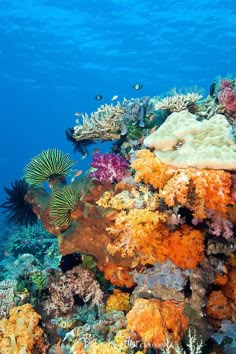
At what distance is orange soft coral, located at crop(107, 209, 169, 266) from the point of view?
4957mm

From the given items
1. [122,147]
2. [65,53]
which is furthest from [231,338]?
[65,53]

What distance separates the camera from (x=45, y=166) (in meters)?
6.96

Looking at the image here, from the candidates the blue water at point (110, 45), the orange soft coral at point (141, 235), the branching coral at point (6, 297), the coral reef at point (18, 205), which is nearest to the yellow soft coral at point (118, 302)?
the orange soft coral at point (141, 235)

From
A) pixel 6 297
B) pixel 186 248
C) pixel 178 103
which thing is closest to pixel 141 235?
pixel 186 248

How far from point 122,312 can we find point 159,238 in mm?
1666

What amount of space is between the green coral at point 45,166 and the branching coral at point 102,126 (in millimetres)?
854

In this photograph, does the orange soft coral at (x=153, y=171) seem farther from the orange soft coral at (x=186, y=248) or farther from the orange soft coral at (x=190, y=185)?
the orange soft coral at (x=186, y=248)

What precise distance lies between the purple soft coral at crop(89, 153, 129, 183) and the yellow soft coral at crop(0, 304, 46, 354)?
2780 mm

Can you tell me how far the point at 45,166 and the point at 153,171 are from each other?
2798 millimetres

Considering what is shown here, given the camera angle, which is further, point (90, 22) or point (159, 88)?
point (159, 88)

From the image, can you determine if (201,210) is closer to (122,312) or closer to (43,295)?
(122,312)

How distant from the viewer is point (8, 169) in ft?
428

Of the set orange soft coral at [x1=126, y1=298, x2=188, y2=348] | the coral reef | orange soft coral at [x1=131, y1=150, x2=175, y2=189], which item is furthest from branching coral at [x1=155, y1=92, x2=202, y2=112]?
orange soft coral at [x1=126, y1=298, x2=188, y2=348]

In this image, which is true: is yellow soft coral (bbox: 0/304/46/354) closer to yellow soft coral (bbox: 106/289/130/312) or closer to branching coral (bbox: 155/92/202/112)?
yellow soft coral (bbox: 106/289/130/312)
